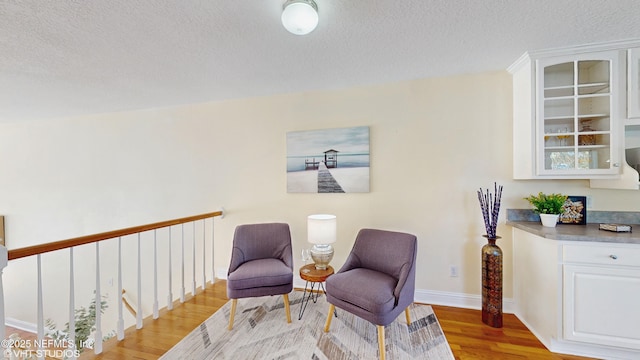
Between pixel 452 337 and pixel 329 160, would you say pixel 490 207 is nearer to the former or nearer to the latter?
pixel 452 337

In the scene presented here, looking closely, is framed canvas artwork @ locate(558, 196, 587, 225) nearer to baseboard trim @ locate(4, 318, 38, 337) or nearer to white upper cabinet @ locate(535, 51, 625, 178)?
white upper cabinet @ locate(535, 51, 625, 178)

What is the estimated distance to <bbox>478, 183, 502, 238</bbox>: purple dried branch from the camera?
223 cm

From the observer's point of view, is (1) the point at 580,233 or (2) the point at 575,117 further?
(2) the point at 575,117

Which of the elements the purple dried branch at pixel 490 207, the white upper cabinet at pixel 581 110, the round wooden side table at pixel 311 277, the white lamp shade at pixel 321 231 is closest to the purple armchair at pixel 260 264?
the round wooden side table at pixel 311 277

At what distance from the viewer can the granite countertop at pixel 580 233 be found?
1.72 meters

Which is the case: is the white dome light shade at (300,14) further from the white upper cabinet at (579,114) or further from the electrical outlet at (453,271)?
the electrical outlet at (453,271)

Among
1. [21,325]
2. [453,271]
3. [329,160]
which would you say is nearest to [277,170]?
[329,160]

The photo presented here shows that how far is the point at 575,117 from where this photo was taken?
203 centimetres

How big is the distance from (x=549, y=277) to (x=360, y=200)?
1.65 meters

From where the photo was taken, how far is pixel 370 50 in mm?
2010

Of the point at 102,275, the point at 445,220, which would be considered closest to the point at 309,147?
the point at 445,220

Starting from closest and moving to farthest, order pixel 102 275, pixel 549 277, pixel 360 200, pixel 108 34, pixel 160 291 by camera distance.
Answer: pixel 108 34 → pixel 549 277 → pixel 360 200 → pixel 160 291 → pixel 102 275

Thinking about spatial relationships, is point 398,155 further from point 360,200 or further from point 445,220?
point 445,220

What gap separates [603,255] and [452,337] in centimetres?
122
